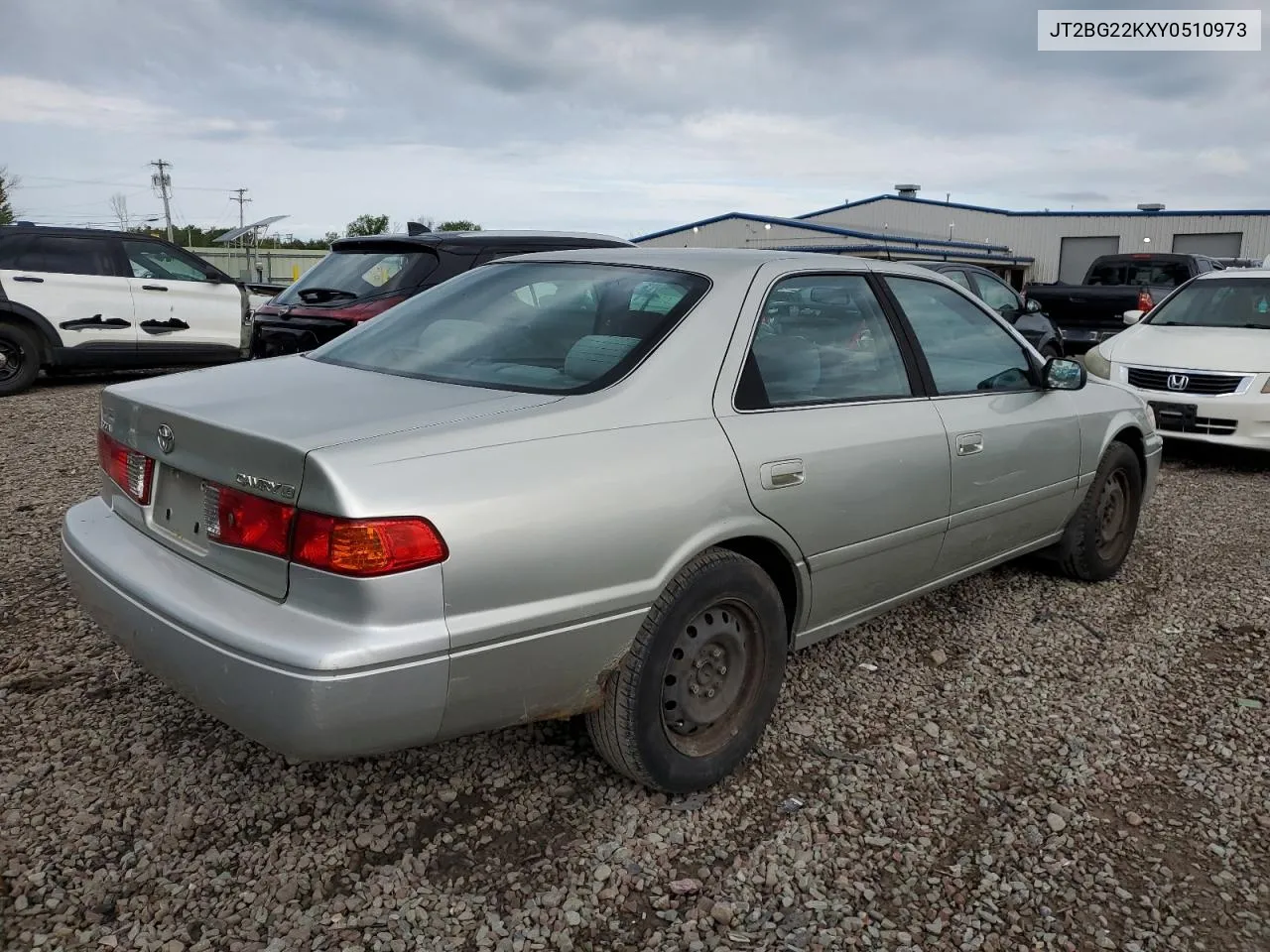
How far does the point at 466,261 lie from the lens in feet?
24.2

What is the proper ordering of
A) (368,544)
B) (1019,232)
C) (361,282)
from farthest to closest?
(1019,232)
(361,282)
(368,544)

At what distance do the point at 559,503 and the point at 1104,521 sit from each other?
3332 millimetres

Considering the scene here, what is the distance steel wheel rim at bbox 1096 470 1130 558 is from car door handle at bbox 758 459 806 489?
7.78 ft

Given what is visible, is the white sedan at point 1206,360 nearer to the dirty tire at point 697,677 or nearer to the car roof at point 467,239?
the car roof at point 467,239

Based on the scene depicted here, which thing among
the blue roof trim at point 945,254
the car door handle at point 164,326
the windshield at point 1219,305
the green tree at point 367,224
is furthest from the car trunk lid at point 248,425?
the green tree at point 367,224

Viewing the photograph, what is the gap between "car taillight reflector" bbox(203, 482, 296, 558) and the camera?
7.00ft

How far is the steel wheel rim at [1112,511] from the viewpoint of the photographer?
453 cm

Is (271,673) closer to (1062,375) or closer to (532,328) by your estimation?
(532,328)

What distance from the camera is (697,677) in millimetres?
2705

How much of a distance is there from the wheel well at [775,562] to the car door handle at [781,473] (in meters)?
0.16

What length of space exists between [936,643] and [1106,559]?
1.29 metres

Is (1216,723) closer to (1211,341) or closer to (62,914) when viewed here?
(62,914)

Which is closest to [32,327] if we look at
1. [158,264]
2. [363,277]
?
[158,264]

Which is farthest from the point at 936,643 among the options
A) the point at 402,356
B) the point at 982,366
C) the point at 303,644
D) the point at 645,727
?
the point at 303,644
